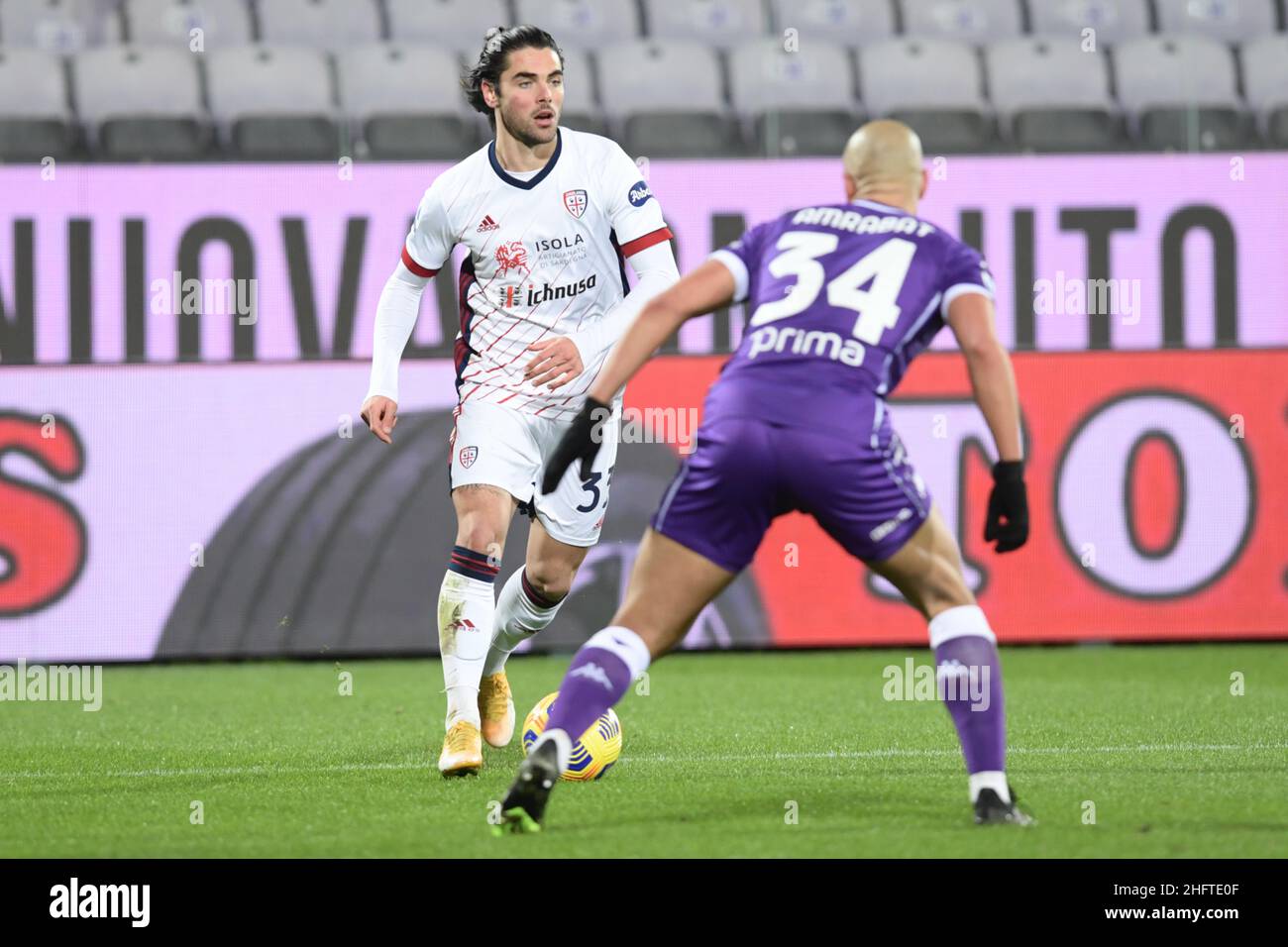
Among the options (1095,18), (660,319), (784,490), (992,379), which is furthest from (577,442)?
(1095,18)

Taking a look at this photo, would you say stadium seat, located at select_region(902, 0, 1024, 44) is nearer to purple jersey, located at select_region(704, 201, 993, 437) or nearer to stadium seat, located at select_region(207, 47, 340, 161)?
stadium seat, located at select_region(207, 47, 340, 161)

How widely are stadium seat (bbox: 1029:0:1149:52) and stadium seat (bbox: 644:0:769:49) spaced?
1.93 metres

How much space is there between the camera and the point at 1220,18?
39.0 ft

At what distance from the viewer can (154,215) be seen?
32.3 feet

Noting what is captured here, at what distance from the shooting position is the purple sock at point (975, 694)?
14.4ft

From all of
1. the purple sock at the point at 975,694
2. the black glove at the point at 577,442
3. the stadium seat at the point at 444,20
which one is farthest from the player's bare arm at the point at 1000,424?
the stadium seat at the point at 444,20

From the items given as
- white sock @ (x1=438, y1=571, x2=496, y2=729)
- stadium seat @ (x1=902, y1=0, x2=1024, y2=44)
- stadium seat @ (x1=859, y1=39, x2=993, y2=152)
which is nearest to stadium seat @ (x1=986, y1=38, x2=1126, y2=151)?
stadium seat @ (x1=859, y1=39, x2=993, y2=152)

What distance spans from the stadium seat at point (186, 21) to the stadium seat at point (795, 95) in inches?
127

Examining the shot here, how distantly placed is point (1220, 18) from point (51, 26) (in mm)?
7590

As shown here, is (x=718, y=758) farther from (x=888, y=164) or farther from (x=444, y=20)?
(x=444, y=20)
